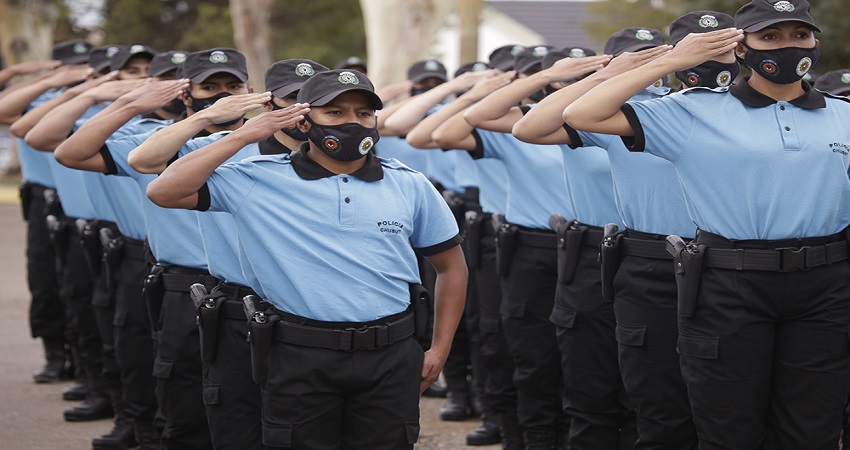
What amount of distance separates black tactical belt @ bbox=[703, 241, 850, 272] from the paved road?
10.8 ft

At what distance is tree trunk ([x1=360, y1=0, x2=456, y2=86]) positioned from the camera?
1884cm

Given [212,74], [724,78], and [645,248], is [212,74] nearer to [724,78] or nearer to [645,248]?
[645,248]

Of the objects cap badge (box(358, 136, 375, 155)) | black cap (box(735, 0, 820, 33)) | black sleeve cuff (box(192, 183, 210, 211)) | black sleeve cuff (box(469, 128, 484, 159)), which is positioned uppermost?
black cap (box(735, 0, 820, 33))

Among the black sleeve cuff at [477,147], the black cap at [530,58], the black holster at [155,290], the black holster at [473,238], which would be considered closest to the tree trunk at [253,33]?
the black holster at [473,238]

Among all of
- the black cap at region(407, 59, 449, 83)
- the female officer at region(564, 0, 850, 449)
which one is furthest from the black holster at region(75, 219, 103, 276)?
the female officer at region(564, 0, 850, 449)

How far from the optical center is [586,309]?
21.9 feet

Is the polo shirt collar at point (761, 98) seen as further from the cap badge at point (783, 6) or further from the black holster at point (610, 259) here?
the black holster at point (610, 259)

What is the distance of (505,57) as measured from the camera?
8.58 m

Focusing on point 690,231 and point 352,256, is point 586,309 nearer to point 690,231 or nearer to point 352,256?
point 690,231

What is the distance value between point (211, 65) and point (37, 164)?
3.89 metres

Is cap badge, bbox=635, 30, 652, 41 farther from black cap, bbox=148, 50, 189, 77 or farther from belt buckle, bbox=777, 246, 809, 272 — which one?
black cap, bbox=148, 50, 189, 77

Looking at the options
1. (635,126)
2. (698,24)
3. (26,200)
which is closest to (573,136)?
(635,126)

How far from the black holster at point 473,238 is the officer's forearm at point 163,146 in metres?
3.38

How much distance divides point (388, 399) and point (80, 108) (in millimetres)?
3155
